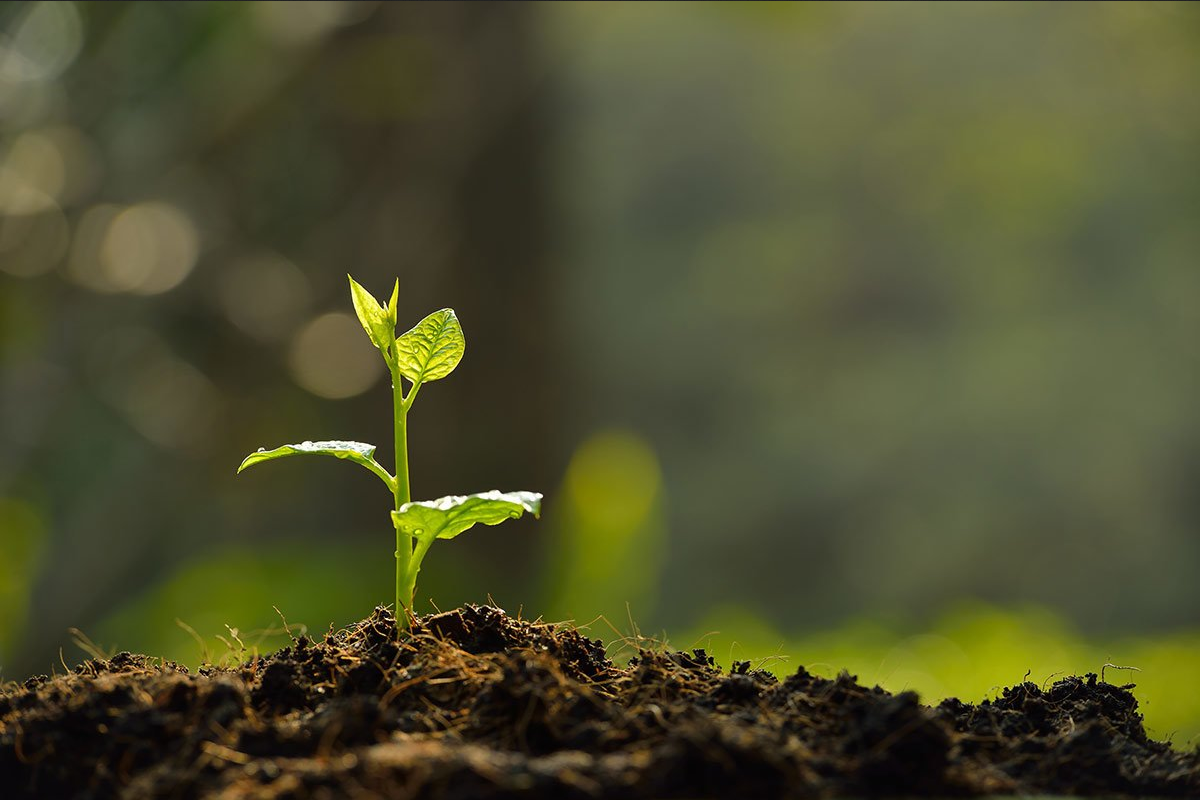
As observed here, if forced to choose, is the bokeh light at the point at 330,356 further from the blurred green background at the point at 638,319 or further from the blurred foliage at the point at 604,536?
the blurred foliage at the point at 604,536

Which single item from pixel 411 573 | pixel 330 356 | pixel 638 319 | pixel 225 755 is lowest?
pixel 225 755

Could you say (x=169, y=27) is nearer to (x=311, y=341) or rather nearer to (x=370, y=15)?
(x=370, y=15)

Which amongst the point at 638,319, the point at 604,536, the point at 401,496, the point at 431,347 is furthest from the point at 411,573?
the point at 638,319

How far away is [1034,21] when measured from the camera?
36.1 ft

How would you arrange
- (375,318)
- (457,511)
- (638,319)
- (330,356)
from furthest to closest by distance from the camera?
(638,319)
(330,356)
(375,318)
(457,511)

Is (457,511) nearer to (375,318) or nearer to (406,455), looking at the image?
(406,455)

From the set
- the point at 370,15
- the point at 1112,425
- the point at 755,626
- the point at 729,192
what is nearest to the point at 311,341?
the point at 370,15

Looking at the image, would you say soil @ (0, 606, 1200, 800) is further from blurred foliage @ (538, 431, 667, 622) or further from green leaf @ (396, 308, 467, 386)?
blurred foliage @ (538, 431, 667, 622)

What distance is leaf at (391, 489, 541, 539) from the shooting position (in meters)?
0.86

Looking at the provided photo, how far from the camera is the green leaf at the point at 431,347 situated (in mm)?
1012

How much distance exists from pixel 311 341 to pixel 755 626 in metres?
2.23

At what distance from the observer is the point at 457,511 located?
901 mm

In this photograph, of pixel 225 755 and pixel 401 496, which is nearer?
pixel 225 755

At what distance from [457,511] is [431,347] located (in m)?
0.19
